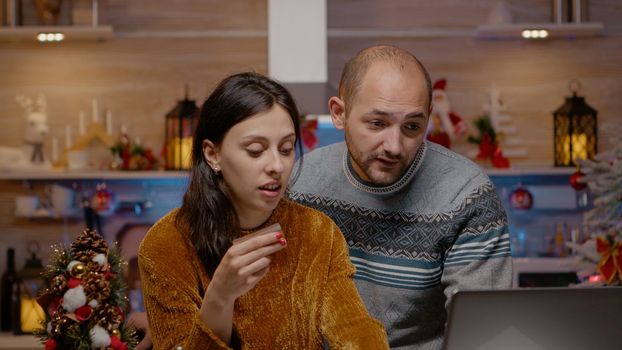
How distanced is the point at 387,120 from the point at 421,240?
0.28 metres

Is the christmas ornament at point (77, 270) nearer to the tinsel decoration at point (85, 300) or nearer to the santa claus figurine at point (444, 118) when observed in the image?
the tinsel decoration at point (85, 300)

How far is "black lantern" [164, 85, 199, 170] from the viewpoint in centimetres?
421

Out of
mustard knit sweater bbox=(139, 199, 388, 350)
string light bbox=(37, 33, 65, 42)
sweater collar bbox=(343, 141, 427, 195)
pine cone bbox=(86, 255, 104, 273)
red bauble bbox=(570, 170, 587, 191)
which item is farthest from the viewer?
string light bbox=(37, 33, 65, 42)

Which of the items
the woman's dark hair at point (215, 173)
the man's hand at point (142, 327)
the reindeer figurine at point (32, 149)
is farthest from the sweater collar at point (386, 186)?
the reindeer figurine at point (32, 149)

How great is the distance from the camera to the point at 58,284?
164cm

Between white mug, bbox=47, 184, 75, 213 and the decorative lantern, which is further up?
white mug, bbox=47, 184, 75, 213

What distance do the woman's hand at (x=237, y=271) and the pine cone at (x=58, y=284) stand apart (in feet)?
0.98

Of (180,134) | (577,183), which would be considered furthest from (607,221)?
(180,134)

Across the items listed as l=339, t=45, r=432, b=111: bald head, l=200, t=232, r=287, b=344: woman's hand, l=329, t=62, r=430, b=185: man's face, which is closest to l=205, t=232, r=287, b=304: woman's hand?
l=200, t=232, r=287, b=344: woman's hand

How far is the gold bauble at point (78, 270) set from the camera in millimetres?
1622

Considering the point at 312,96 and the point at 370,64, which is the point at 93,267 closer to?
the point at 370,64

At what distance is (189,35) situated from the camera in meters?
4.41

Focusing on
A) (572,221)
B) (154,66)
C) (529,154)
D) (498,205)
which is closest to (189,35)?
(154,66)

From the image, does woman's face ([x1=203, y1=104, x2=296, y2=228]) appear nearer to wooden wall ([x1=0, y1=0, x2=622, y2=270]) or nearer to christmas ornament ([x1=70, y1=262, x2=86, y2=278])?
christmas ornament ([x1=70, y1=262, x2=86, y2=278])
